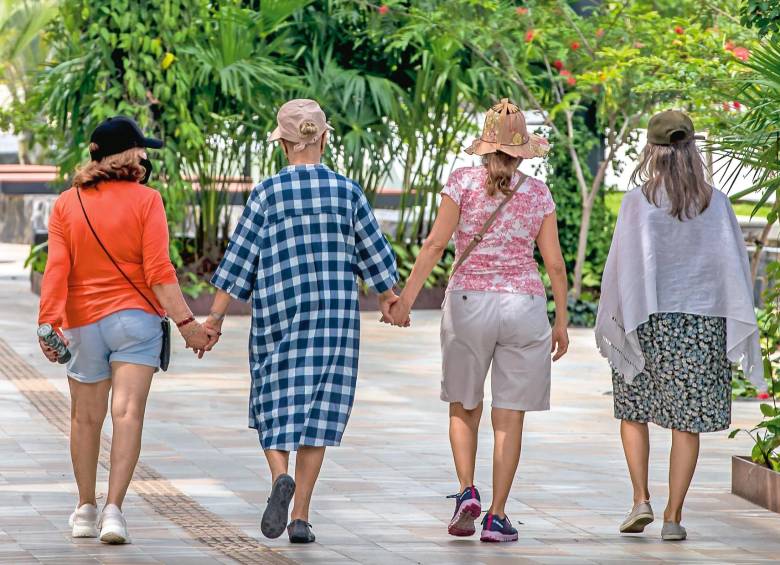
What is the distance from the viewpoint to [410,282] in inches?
259

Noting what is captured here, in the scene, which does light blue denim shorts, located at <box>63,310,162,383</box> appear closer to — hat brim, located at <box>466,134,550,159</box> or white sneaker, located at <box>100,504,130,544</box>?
white sneaker, located at <box>100,504,130,544</box>

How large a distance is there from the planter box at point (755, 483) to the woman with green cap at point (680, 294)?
75 cm

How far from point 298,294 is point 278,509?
0.80 m

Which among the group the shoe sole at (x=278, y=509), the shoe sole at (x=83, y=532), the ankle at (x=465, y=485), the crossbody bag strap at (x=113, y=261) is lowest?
the shoe sole at (x=83, y=532)

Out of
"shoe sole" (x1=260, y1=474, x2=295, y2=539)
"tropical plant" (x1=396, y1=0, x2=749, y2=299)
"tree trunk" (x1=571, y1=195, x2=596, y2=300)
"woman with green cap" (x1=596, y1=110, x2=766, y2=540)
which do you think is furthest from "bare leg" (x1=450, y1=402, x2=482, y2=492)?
"tree trunk" (x1=571, y1=195, x2=596, y2=300)

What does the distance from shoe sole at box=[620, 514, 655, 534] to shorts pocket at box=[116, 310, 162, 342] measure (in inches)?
75.9

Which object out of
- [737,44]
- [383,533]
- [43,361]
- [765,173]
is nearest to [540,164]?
[737,44]

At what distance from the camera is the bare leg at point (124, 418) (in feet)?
20.3

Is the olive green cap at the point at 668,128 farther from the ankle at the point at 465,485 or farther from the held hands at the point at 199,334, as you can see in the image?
the held hands at the point at 199,334

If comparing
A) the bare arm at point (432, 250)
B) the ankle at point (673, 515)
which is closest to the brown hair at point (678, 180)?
the bare arm at point (432, 250)

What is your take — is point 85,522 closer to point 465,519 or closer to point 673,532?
point 465,519

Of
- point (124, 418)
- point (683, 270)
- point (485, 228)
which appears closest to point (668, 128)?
point (683, 270)

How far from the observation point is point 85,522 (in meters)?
6.26

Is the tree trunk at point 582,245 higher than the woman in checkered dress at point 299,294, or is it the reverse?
the woman in checkered dress at point 299,294
